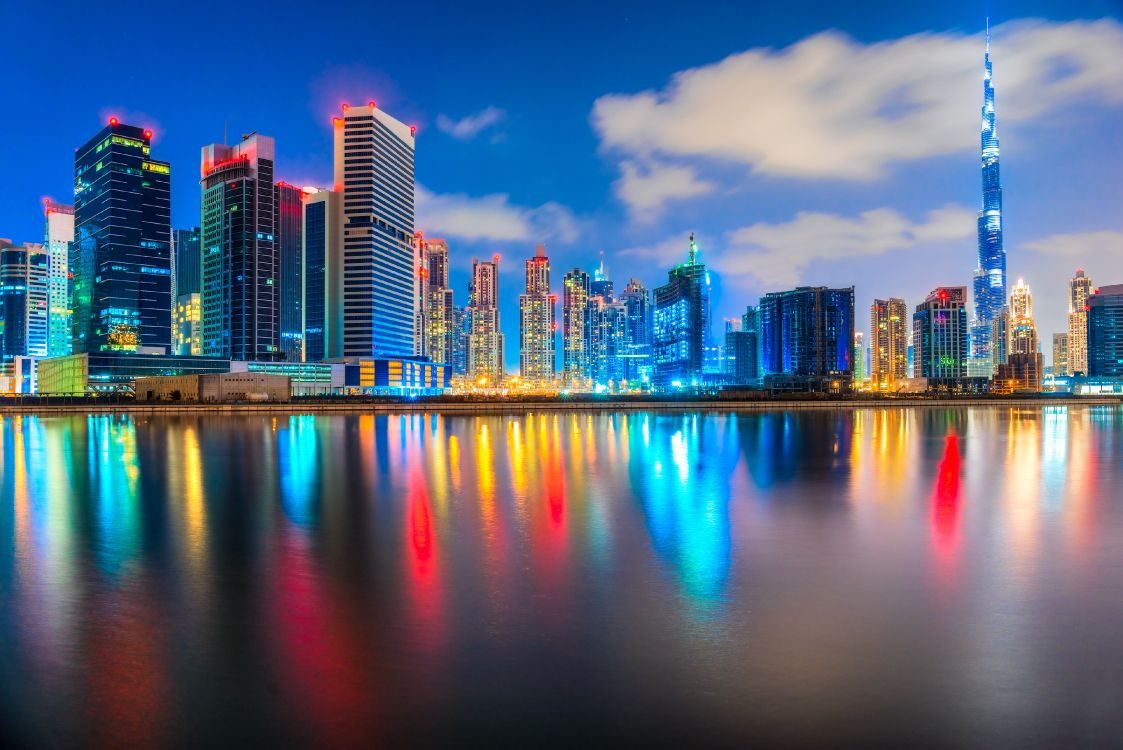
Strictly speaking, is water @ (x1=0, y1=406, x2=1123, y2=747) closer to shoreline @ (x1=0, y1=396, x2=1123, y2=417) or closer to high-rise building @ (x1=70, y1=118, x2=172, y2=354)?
shoreline @ (x1=0, y1=396, x2=1123, y2=417)

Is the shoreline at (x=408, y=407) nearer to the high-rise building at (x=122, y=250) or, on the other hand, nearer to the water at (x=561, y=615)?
the water at (x=561, y=615)

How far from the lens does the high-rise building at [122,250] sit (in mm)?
188125

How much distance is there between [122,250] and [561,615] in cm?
21723

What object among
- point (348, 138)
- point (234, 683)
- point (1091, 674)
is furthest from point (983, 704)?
point (348, 138)

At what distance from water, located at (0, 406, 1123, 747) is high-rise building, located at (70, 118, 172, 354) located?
19314 cm

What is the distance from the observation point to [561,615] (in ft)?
33.1

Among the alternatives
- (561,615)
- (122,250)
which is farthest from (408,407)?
(122,250)

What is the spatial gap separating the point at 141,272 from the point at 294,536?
20988cm

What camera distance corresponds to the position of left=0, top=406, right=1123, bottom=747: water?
7.03m

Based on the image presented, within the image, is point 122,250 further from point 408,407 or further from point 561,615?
point 561,615

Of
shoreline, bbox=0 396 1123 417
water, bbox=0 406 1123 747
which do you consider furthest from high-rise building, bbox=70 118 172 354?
water, bbox=0 406 1123 747

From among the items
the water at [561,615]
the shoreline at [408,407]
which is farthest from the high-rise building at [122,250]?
the water at [561,615]

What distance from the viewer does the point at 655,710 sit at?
23.4 ft

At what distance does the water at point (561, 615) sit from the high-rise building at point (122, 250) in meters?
193
